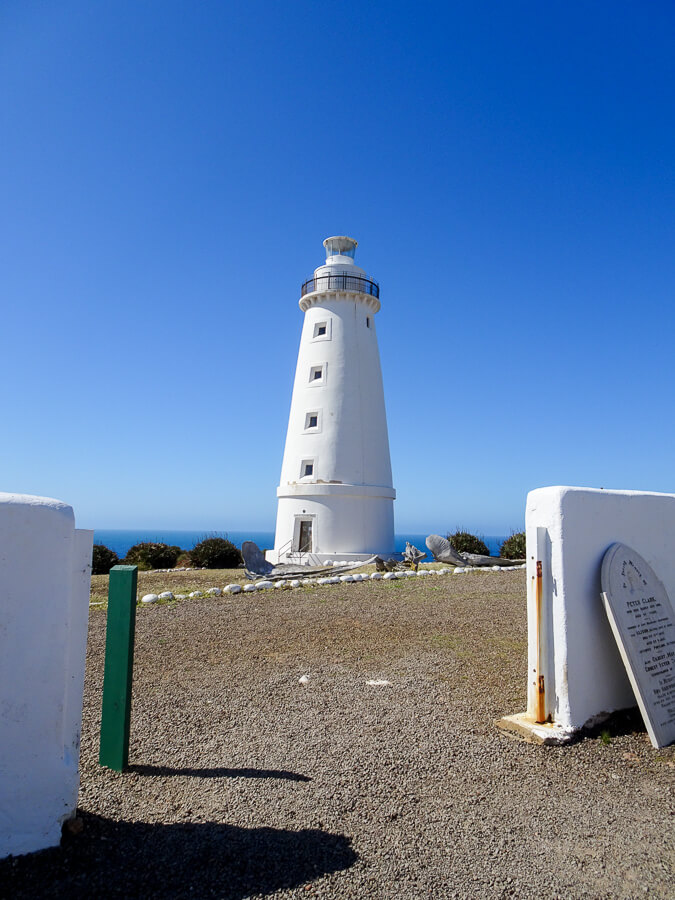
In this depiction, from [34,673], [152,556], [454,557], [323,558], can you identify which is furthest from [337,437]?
[34,673]

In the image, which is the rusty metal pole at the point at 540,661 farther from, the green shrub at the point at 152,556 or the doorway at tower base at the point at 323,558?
the green shrub at the point at 152,556

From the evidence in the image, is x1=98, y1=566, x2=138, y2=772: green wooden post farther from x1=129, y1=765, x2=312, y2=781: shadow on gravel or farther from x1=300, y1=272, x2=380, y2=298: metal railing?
x1=300, y1=272, x2=380, y2=298: metal railing

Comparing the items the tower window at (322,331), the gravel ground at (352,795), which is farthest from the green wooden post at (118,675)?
the tower window at (322,331)

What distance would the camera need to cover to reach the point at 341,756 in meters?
4.64

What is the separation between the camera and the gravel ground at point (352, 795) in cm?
310

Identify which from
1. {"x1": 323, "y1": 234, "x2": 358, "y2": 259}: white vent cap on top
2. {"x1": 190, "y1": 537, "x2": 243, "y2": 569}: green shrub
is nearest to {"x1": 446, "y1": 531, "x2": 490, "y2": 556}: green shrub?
{"x1": 190, "y1": 537, "x2": 243, "y2": 569}: green shrub

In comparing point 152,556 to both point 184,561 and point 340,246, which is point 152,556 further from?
point 340,246

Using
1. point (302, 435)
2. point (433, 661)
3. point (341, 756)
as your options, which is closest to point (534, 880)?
point (341, 756)

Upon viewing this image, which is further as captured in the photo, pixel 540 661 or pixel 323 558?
pixel 323 558

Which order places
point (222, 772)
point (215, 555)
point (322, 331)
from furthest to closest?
point (322, 331) < point (215, 555) < point (222, 772)

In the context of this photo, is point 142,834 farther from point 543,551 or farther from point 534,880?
point 543,551

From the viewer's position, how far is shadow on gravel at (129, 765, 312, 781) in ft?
14.1

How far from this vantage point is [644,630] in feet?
17.3

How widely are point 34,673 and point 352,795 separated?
227 centimetres
